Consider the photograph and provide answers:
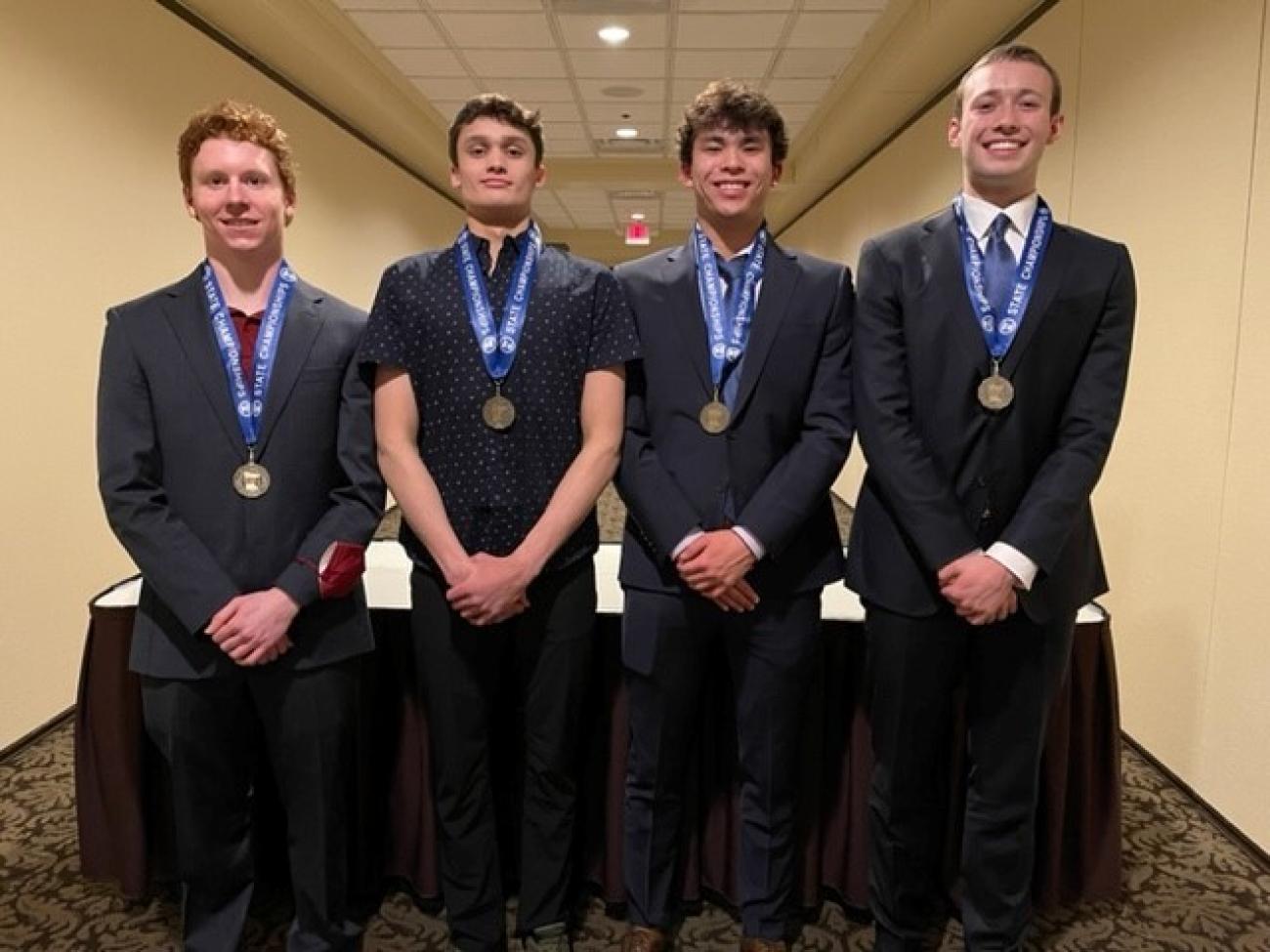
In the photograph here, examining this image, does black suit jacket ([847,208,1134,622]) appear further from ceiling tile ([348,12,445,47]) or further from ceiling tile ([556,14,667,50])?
ceiling tile ([348,12,445,47])

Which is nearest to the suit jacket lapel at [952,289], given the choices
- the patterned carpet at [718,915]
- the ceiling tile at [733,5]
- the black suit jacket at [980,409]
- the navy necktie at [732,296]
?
the black suit jacket at [980,409]

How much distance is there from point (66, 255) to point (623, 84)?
4104 mm

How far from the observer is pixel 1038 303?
5.73 feet

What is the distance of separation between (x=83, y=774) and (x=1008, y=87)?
2451 mm

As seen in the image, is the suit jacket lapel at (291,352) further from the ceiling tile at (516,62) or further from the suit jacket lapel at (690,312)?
the ceiling tile at (516,62)

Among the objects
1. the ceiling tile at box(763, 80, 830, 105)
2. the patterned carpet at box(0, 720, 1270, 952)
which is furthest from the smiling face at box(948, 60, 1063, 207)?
the ceiling tile at box(763, 80, 830, 105)

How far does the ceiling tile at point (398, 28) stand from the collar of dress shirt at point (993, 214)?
4.31m

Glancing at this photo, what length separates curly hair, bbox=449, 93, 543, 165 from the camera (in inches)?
71.7

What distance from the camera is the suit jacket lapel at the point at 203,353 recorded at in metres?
1.72

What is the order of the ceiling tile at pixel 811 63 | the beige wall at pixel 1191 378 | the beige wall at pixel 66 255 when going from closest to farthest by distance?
1. the beige wall at pixel 1191 378
2. the beige wall at pixel 66 255
3. the ceiling tile at pixel 811 63

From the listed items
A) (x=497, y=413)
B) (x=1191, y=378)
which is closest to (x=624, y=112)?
(x=1191, y=378)

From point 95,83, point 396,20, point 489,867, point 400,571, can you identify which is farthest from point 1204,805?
point 396,20

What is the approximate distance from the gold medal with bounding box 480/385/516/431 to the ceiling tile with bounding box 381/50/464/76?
481cm

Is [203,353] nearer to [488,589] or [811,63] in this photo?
[488,589]
